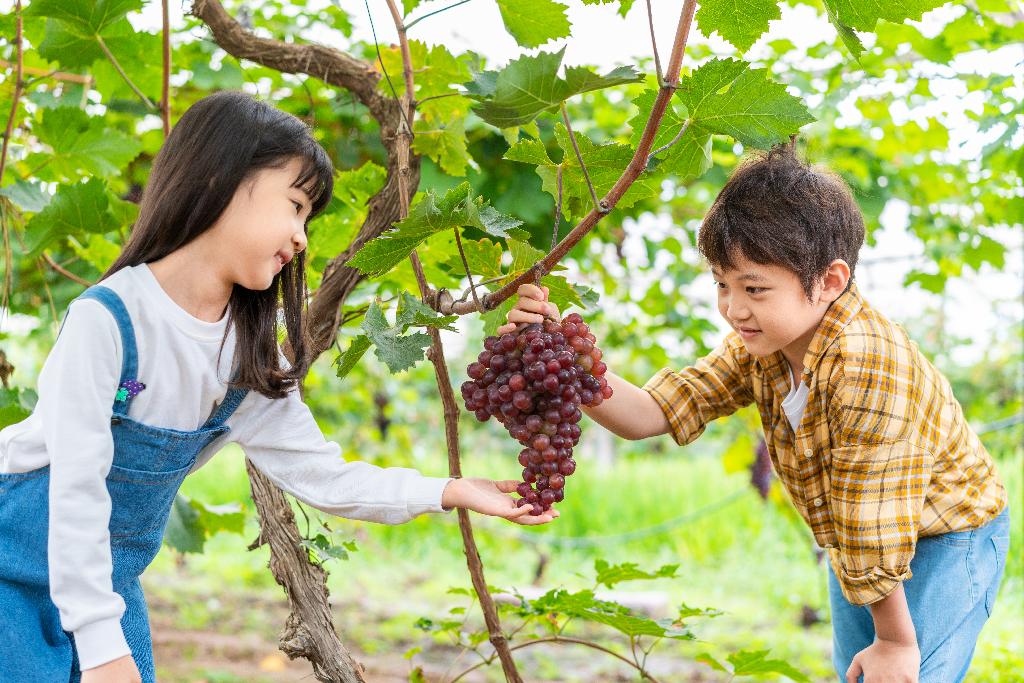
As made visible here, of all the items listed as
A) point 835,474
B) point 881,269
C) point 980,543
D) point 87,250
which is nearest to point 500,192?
point 87,250

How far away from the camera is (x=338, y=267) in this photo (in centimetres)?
187

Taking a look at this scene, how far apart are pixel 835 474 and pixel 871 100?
185cm

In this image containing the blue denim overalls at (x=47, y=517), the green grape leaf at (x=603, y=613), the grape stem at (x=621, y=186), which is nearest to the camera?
the grape stem at (x=621, y=186)

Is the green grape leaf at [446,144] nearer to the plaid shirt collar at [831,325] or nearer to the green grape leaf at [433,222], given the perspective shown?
the green grape leaf at [433,222]

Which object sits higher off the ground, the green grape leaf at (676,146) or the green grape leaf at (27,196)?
the green grape leaf at (27,196)

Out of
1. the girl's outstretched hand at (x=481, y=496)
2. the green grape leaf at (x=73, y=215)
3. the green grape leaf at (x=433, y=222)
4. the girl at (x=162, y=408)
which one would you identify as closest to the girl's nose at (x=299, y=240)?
the girl at (x=162, y=408)

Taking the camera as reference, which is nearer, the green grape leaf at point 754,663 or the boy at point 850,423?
the boy at point 850,423

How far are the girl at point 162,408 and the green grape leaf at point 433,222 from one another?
7.7 inches

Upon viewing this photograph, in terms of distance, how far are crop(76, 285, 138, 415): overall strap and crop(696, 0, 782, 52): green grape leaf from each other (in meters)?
0.88

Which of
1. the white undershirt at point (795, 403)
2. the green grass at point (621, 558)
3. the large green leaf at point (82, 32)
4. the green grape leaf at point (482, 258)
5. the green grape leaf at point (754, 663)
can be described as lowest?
the green grass at point (621, 558)

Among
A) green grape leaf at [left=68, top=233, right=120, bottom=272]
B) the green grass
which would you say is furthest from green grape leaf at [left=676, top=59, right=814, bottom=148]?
the green grass

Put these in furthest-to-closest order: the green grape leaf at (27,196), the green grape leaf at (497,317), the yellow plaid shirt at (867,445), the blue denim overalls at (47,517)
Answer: the green grape leaf at (27,196) → the yellow plaid shirt at (867,445) → the green grape leaf at (497,317) → the blue denim overalls at (47,517)

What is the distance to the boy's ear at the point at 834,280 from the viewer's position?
1.71 meters

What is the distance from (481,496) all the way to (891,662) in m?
0.79
